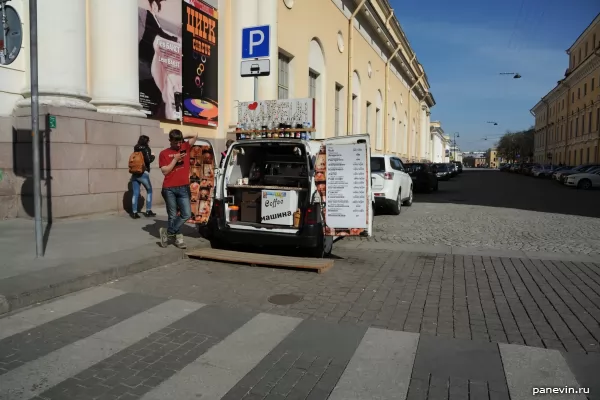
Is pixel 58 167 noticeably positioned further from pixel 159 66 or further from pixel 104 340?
pixel 104 340

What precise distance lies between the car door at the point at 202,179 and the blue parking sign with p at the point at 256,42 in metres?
Answer: 2.87

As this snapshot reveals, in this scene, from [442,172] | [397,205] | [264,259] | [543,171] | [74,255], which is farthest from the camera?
[543,171]

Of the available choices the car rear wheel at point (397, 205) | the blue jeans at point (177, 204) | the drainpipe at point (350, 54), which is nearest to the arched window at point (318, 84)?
the drainpipe at point (350, 54)

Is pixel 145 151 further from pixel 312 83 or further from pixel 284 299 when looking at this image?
pixel 312 83

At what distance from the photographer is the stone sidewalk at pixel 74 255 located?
5000 mm

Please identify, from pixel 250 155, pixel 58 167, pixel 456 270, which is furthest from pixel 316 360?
pixel 58 167

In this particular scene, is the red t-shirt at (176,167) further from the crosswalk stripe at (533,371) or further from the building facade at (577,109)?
the building facade at (577,109)

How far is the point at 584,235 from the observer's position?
9836mm

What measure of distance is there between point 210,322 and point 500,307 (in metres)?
3.00

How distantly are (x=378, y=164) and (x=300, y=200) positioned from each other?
6.52 m

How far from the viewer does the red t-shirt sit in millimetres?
7145

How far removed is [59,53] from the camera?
30.5 feet

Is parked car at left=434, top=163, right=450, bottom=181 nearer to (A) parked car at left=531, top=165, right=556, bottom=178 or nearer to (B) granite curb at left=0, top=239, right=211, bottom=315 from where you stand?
(A) parked car at left=531, top=165, right=556, bottom=178

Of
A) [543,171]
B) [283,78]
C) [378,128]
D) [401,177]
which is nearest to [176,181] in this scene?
[401,177]
